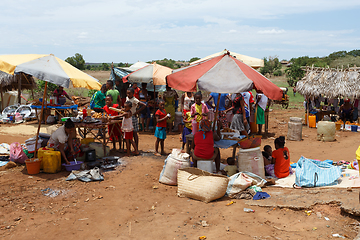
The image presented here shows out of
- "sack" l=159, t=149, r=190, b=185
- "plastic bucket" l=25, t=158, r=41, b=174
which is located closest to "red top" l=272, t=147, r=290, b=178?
"sack" l=159, t=149, r=190, b=185

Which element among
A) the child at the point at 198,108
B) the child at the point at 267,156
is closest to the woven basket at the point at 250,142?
the child at the point at 267,156

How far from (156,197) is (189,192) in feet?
2.01

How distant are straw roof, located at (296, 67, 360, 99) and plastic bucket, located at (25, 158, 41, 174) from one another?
11.7m

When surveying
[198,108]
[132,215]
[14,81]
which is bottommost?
[132,215]

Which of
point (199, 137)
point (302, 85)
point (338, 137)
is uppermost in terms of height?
point (302, 85)

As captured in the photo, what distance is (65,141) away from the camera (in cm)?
655

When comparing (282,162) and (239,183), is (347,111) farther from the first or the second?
(239,183)

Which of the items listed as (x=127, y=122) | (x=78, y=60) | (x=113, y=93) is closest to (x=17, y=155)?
(x=127, y=122)

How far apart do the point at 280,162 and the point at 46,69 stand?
5.23 m

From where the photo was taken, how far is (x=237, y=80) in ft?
18.1

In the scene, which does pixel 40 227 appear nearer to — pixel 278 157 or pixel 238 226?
pixel 238 226

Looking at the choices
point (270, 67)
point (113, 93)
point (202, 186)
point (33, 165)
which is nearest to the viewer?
point (202, 186)

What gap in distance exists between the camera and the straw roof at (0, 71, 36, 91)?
14.4 metres

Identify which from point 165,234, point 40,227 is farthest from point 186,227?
point 40,227
